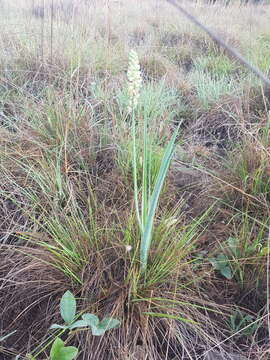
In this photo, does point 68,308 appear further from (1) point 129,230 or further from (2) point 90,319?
(1) point 129,230

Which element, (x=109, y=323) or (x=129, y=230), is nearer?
(x=109, y=323)

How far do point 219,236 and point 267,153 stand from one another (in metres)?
0.39

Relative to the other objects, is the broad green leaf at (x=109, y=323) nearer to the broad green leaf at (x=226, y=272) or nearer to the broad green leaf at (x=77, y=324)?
the broad green leaf at (x=77, y=324)

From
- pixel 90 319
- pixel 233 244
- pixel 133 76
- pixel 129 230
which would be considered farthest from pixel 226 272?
pixel 133 76

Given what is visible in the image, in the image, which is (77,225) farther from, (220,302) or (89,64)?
(89,64)

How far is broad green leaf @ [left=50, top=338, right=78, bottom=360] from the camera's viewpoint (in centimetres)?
67

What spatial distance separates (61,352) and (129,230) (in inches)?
14.1

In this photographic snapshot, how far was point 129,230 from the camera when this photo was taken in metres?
0.92

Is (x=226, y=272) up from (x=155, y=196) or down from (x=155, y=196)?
down

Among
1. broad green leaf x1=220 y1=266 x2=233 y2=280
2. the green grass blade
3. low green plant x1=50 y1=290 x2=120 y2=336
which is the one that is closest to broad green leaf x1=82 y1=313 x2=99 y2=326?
low green plant x1=50 y1=290 x2=120 y2=336

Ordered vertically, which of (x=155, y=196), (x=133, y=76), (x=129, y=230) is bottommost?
(x=129, y=230)

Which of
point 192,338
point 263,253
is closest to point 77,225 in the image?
point 192,338

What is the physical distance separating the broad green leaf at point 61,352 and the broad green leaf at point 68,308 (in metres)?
0.08

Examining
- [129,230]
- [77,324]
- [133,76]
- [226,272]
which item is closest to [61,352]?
[77,324]
